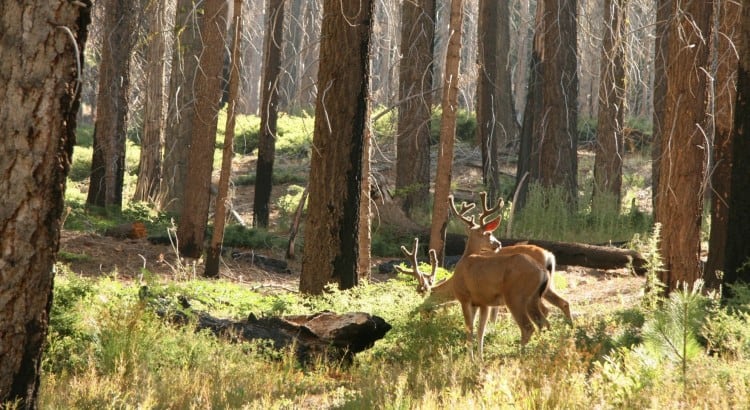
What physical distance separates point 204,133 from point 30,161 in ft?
34.5

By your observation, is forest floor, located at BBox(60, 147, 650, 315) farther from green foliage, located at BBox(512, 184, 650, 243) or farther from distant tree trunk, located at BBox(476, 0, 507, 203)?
distant tree trunk, located at BBox(476, 0, 507, 203)

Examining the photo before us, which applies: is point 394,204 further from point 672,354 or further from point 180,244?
point 672,354

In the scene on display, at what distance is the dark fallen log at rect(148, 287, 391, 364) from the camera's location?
9242 millimetres

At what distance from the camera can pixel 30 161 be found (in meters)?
5.75

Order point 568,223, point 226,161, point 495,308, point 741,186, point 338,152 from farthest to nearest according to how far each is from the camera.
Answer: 1. point 568,223
2. point 226,161
3. point 338,152
4. point 495,308
5. point 741,186

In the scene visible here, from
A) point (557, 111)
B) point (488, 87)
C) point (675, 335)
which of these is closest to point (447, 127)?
point (675, 335)

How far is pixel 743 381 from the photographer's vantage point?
6227 mm

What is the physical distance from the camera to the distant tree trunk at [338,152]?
12.1 metres

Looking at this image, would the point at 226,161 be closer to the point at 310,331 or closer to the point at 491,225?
the point at 491,225

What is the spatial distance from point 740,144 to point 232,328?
5.51 meters

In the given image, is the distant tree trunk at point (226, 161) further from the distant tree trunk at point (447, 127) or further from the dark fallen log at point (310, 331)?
the dark fallen log at point (310, 331)

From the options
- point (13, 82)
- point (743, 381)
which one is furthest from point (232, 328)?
point (743, 381)

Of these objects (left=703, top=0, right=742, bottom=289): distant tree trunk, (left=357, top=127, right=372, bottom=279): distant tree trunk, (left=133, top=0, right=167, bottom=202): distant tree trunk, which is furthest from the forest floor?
(left=133, top=0, right=167, bottom=202): distant tree trunk

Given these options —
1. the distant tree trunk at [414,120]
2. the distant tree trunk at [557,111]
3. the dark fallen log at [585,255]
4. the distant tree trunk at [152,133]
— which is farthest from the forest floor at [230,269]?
the distant tree trunk at [152,133]
